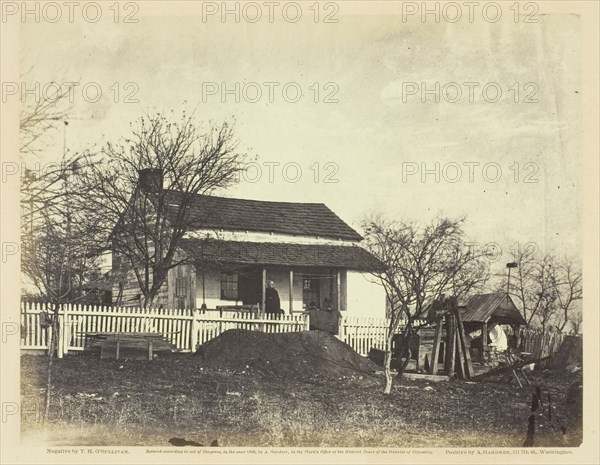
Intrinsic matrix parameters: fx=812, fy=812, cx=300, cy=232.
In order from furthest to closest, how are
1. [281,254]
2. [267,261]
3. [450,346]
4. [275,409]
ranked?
[281,254] < [267,261] < [450,346] < [275,409]

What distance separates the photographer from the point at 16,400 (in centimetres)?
1194

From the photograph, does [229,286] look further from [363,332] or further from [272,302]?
[363,332]

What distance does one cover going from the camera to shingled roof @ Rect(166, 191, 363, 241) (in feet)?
56.6

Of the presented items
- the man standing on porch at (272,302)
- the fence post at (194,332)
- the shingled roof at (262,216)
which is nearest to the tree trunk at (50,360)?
the fence post at (194,332)

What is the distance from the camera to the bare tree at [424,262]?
1501 cm

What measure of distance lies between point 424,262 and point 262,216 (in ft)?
15.8

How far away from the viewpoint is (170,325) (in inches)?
680

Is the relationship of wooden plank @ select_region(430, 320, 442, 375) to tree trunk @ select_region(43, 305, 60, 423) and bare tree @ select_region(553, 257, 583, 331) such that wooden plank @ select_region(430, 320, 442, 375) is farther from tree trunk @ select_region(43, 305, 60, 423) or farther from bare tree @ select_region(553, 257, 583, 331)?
tree trunk @ select_region(43, 305, 60, 423)

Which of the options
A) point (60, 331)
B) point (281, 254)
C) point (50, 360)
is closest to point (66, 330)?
point (60, 331)

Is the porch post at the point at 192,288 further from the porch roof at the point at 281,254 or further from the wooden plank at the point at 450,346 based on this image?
the wooden plank at the point at 450,346

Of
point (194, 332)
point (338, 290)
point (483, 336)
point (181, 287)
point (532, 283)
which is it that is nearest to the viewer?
point (532, 283)

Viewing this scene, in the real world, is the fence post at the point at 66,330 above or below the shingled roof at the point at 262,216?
below

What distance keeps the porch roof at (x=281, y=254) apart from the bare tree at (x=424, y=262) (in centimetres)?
137

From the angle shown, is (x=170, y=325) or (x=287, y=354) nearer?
(x=287, y=354)
